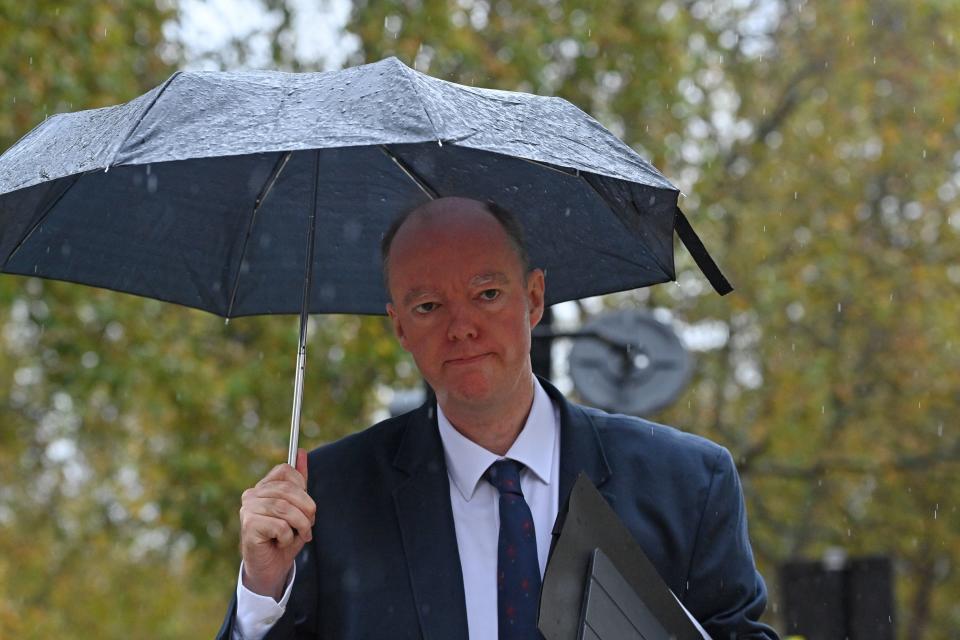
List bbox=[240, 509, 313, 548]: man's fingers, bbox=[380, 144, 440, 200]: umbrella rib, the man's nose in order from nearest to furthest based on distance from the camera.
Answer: bbox=[240, 509, 313, 548]: man's fingers
the man's nose
bbox=[380, 144, 440, 200]: umbrella rib

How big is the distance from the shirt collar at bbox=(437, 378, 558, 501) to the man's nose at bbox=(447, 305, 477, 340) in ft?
0.89

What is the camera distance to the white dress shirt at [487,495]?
132 inches

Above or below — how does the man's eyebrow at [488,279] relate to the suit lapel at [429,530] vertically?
above

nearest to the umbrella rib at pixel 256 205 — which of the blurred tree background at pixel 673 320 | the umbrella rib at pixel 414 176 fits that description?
the umbrella rib at pixel 414 176

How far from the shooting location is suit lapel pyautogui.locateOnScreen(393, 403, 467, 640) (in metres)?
3.29

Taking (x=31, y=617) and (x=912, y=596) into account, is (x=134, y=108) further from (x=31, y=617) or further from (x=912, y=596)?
(x=912, y=596)

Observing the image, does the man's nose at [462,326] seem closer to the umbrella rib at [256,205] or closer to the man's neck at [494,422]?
the man's neck at [494,422]

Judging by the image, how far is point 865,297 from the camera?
58.7ft

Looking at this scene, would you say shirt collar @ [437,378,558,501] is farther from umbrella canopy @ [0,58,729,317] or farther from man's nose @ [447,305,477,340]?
umbrella canopy @ [0,58,729,317]

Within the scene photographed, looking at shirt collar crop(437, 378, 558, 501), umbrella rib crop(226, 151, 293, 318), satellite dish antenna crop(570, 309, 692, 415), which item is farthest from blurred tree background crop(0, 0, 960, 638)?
shirt collar crop(437, 378, 558, 501)

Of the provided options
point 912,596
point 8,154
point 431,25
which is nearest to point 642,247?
point 8,154

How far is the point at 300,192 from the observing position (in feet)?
12.8

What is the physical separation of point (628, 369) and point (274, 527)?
632 cm

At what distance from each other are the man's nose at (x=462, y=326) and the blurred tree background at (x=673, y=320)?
688cm
